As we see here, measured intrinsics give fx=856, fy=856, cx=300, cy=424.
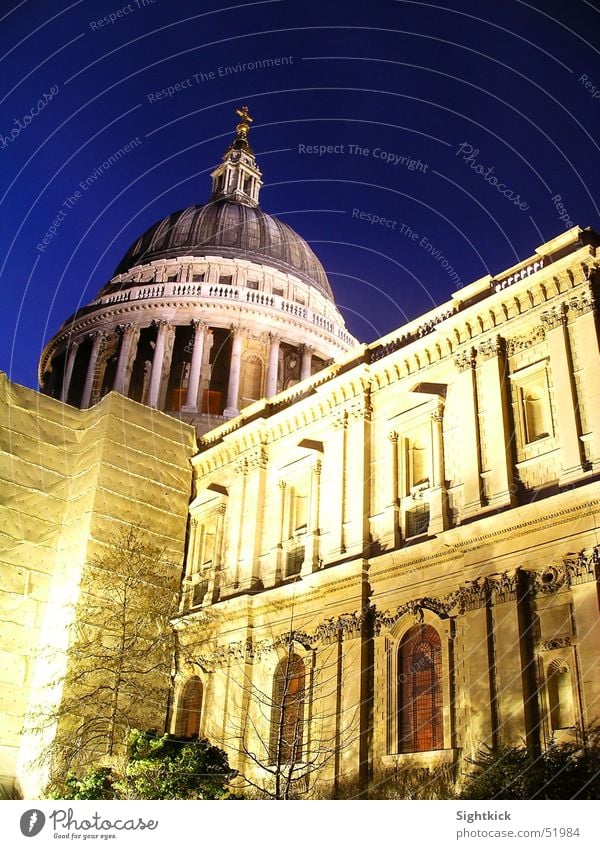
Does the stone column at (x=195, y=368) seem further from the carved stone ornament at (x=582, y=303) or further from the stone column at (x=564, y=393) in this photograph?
the carved stone ornament at (x=582, y=303)

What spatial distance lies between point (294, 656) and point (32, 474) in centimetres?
1339

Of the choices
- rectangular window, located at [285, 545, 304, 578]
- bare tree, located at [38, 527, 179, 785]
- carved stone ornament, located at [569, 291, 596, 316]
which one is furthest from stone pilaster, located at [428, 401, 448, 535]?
bare tree, located at [38, 527, 179, 785]

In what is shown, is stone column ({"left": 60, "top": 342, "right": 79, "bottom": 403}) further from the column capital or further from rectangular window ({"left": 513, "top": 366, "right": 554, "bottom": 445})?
rectangular window ({"left": 513, "top": 366, "right": 554, "bottom": 445})

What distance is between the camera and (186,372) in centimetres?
5197

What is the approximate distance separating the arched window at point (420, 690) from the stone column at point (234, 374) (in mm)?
24258

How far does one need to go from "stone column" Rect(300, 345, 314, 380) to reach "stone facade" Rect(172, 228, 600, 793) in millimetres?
19187

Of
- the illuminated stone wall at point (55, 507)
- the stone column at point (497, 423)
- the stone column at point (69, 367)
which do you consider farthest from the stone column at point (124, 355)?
the stone column at point (497, 423)

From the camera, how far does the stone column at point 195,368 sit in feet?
157

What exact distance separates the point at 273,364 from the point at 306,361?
252 centimetres

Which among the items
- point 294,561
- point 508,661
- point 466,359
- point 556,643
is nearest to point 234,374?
point 294,561

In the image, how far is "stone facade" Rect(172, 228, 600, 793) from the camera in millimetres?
21391
